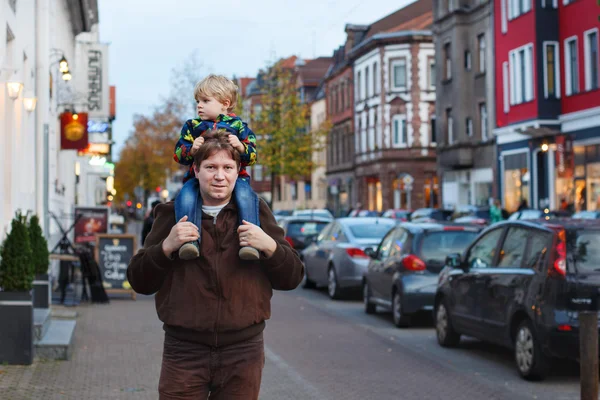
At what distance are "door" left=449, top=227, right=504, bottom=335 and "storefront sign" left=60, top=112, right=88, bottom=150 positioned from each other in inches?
627

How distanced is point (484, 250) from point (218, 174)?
314 inches

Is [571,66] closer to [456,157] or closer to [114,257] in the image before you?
[456,157]

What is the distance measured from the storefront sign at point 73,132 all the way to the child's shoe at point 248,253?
22.9 meters

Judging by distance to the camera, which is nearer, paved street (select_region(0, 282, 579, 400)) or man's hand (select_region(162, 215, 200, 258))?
man's hand (select_region(162, 215, 200, 258))

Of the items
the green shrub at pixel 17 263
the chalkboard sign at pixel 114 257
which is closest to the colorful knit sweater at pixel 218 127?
the green shrub at pixel 17 263

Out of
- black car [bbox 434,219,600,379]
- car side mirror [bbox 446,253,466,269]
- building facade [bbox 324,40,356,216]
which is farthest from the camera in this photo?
building facade [bbox 324,40,356,216]

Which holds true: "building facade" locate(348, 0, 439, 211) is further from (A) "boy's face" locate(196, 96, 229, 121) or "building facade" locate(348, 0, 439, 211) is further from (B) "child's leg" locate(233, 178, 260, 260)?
(B) "child's leg" locate(233, 178, 260, 260)

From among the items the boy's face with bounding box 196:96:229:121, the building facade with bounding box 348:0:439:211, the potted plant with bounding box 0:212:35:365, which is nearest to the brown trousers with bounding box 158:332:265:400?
the boy's face with bounding box 196:96:229:121

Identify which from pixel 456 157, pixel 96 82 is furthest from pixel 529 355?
pixel 456 157

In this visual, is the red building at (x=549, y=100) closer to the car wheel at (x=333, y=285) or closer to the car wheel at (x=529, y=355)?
the car wheel at (x=333, y=285)

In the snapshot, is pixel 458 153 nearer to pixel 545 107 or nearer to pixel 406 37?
pixel 545 107

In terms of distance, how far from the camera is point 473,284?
12352mm

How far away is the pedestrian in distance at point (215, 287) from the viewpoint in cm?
481

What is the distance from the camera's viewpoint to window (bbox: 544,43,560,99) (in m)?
41.7
